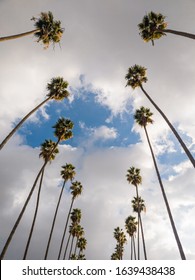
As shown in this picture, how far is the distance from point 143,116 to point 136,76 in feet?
24.1

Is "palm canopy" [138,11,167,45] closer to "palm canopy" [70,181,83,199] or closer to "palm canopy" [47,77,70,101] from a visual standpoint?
"palm canopy" [47,77,70,101]

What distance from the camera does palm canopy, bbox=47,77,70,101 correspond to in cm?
3117

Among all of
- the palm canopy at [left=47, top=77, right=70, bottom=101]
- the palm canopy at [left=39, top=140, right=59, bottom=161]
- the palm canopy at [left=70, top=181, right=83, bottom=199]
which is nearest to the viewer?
the palm canopy at [left=47, top=77, right=70, bottom=101]

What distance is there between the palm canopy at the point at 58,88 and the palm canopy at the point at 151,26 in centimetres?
1343

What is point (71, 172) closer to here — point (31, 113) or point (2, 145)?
point (31, 113)

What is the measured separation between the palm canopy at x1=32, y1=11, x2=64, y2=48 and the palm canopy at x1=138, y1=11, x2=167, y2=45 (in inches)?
370

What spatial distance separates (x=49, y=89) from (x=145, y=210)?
40.4 m

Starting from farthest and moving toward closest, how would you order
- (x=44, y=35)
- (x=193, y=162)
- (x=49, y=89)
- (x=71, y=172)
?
(x=71, y=172) → (x=49, y=89) → (x=44, y=35) → (x=193, y=162)

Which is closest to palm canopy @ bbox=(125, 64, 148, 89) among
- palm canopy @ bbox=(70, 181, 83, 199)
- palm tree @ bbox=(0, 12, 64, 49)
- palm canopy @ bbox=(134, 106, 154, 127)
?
palm canopy @ bbox=(134, 106, 154, 127)

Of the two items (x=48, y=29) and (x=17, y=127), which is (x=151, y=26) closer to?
(x=48, y=29)

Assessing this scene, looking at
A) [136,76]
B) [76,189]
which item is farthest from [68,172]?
[136,76]

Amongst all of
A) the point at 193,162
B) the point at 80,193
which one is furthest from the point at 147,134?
the point at 80,193

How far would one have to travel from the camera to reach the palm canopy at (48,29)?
19848 mm

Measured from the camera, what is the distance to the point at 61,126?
1404 inches
